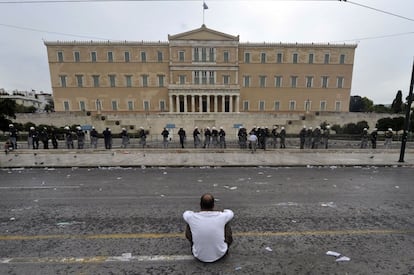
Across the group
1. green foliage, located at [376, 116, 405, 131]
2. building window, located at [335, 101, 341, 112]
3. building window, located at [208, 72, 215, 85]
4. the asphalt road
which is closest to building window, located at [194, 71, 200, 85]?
building window, located at [208, 72, 215, 85]

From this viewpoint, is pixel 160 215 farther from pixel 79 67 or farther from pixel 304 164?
pixel 79 67

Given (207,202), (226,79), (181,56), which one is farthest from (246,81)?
(207,202)

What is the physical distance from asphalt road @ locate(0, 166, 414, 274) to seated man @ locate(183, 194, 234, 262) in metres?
0.21

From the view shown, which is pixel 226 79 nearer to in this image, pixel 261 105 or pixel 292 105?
pixel 261 105

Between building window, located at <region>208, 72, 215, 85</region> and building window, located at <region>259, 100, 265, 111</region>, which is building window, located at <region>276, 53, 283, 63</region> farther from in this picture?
building window, located at <region>208, 72, 215, 85</region>

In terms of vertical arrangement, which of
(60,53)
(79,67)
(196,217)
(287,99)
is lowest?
(196,217)

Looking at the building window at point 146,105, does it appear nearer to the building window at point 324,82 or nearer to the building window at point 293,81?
the building window at point 293,81

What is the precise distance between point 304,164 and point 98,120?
1138 inches

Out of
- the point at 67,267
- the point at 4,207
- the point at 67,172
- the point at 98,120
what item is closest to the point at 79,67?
the point at 98,120

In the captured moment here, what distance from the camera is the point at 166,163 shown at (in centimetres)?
1139

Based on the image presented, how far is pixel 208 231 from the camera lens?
291 cm

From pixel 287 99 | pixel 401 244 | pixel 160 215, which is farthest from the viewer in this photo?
pixel 287 99

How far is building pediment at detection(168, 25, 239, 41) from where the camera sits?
149ft

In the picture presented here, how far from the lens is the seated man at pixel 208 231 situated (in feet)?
9.54
